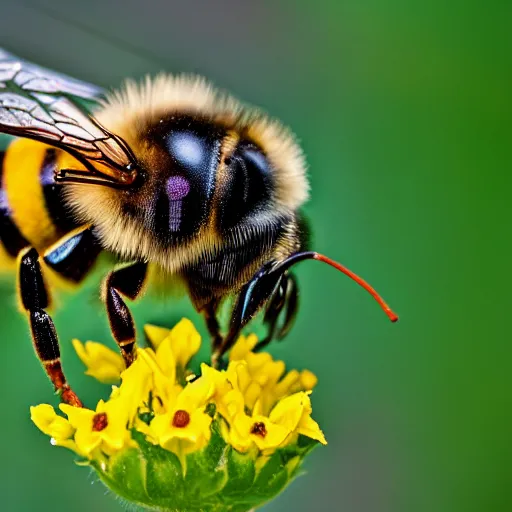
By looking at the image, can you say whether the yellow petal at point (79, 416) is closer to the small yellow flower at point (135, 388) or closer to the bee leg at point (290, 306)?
→ the small yellow flower at point (135, 388)

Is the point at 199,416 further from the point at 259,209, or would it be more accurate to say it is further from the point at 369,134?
the point at 369,134

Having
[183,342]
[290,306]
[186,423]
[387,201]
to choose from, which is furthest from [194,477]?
[387,201]

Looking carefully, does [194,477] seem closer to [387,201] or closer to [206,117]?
[206,117]

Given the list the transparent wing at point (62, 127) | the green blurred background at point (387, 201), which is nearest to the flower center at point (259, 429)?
the transparent wing at point (62, 127)

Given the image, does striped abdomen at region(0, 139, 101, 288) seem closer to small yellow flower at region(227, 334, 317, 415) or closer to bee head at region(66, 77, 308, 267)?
bee head at region(66, 77, 308, 267)

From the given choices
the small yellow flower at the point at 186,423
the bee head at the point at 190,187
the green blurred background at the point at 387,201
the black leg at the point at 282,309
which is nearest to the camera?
the small yellow flower at the point at 186,423

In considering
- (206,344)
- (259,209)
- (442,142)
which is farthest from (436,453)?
(259,209)

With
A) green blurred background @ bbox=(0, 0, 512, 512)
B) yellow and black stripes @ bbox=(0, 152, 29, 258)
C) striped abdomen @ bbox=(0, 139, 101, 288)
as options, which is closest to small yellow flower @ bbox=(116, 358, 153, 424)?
striped abdomen @ bbox=(0, 139, 101, 288)
